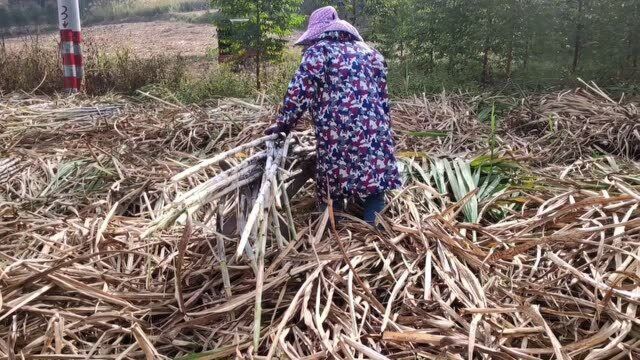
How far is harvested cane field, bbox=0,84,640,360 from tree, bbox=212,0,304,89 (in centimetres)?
409

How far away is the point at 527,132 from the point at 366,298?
310 cm

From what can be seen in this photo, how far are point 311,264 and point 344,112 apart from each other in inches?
30.7

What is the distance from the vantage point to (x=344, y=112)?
8.63 feet

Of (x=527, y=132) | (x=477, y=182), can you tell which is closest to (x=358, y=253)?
(x=477, y=182)

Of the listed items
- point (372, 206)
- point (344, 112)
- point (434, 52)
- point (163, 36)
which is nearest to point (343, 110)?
point (344, 112)

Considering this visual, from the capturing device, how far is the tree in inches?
279

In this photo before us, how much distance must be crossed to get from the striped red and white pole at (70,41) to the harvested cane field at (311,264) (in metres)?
3.23

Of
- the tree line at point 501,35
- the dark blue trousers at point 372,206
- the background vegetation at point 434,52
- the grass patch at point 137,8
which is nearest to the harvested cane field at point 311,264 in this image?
the dark blue trousers at point 372,206

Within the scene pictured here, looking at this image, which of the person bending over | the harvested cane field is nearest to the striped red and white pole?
the harvested cane field

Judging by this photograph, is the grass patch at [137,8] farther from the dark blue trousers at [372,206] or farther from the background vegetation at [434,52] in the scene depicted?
the dark blue trousers at [372,206]

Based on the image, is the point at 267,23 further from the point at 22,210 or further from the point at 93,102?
the point at 22,210

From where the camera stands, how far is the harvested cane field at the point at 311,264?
1968 mm

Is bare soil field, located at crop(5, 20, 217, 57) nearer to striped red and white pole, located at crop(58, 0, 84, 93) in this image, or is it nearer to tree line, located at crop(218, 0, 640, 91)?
tree line, located at crop(218, 0, 640, 91)

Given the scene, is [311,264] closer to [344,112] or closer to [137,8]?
[344,112]
